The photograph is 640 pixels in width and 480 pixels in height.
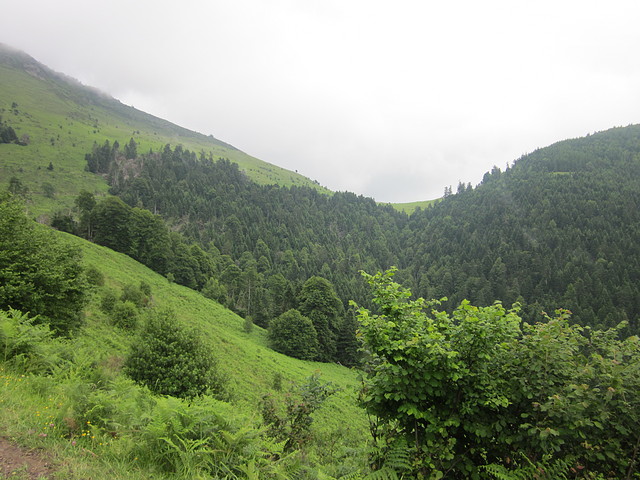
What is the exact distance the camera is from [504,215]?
17050 centimetres

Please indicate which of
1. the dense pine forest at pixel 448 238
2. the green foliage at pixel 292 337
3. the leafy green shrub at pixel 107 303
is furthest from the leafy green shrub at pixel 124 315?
the dense pine forest at pixel 448 238

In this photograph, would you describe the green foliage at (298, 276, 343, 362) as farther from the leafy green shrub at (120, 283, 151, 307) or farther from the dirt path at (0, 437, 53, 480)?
the dirt path at (0, 437, 53, 480)

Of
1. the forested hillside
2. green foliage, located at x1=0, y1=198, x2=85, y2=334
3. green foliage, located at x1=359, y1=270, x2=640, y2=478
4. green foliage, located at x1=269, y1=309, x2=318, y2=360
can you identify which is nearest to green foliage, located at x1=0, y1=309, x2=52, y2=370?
green foliage, located at x1=0, y1=198, x2=85, y2=334

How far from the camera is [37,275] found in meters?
15.1

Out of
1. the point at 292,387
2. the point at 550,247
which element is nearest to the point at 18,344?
the point at 292,387

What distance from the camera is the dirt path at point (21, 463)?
425 centimetres

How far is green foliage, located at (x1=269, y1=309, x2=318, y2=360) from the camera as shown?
4988cm

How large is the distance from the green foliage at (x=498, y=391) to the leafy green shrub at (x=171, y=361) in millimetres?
10753

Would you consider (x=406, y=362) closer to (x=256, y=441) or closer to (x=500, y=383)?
(x=500, y=383)

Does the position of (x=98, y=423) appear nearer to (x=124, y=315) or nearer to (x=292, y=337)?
(x=124, y=315)

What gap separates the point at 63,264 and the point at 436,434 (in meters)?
19.7

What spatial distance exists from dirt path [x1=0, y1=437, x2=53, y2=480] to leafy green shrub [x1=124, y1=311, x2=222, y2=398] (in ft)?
30.9

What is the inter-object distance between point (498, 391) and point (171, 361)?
1430 cm

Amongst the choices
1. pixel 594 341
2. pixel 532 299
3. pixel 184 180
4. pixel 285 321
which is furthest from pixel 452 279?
pixel 594 341
